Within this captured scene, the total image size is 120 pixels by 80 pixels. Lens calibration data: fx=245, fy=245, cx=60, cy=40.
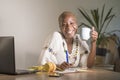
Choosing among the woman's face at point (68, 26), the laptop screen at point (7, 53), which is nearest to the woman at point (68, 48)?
the woman's face at point (68, 26)

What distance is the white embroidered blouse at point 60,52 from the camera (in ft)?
7.07

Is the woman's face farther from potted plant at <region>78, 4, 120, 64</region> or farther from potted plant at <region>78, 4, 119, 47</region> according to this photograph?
potted plant at <region>78, 4, 119, 47</region>

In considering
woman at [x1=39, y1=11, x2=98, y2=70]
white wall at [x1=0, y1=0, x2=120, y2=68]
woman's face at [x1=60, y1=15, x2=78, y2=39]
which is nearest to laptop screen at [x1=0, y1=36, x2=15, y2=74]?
woman at [x1=39, y1=11, x2=98, y2=70]

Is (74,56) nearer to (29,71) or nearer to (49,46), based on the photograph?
(49,46)

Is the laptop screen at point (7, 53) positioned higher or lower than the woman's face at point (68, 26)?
lower

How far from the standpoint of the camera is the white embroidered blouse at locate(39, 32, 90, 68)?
2154 mm

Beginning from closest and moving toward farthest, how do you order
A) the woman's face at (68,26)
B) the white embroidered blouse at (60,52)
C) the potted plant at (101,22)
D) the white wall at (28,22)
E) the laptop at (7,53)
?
the laptop at (7,53) → the white embroidered blouse at (60,52) → the woman's face at (68,26) → the white wall at (28,22) → the potted plant at (101,22)

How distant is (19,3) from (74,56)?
1242 mm

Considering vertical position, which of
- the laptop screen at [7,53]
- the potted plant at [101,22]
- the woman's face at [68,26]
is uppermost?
the potted plant at [101,22]

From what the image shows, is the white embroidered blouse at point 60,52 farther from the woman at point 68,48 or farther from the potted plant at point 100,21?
the potted plant at point 100,21

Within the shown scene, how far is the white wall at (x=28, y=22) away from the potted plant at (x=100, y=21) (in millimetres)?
333

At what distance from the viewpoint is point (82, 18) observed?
12.2 ft

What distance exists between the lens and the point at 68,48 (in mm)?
2254

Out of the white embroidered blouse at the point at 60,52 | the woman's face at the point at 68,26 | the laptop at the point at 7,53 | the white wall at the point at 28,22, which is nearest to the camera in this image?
the laptop at the point at 7,53
